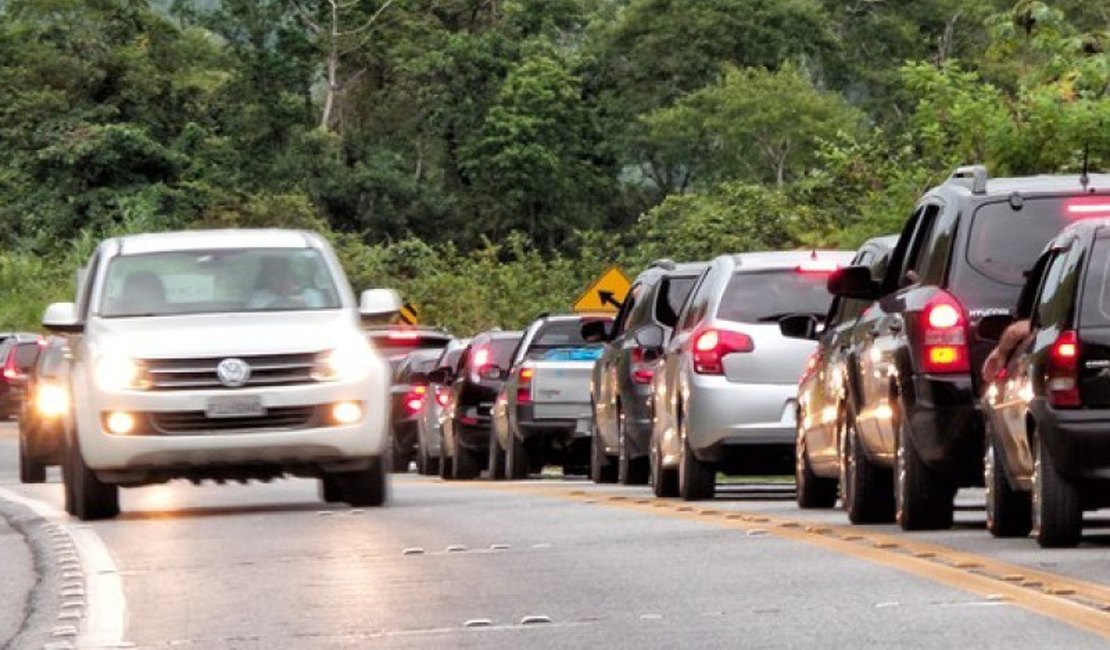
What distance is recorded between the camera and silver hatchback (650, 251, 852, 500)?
72.8 ft

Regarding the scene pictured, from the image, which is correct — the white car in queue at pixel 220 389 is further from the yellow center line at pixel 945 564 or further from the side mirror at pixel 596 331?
the side mirror at pixel 596 331

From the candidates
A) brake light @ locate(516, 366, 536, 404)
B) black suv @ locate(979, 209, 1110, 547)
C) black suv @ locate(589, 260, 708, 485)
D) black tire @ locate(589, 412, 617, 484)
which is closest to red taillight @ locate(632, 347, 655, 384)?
black suv @ locate(589, 260, 708, 485)

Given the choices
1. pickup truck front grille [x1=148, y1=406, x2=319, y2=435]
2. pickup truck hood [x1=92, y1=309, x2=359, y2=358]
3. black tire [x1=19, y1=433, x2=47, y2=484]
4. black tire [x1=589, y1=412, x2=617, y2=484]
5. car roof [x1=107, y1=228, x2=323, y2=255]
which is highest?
car roof [x1=107, y1=228, x2=323, y2=255]

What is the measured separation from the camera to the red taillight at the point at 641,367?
25.8 meters

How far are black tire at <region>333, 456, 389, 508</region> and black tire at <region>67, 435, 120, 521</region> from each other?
146 centimetres

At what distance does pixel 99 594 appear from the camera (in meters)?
14.2

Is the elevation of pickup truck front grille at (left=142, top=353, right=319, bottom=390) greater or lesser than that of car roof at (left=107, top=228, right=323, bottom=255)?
lesser

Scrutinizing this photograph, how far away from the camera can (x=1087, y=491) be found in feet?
48.3

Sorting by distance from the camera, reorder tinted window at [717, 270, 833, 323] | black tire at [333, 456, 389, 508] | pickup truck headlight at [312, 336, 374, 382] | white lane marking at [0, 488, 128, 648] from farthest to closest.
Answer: tinted window at [717, 270, 833, 323]
black tire at [333, 456, 389, 508]
pickup truck headlight at [312, 336, 374, 382]
white lane marking at [0, 488, 128, 648]

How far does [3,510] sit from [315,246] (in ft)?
12.5

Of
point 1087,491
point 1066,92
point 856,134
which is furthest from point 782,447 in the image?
point 856,134

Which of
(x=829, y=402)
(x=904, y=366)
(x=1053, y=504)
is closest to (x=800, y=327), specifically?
(x=829, y=402)

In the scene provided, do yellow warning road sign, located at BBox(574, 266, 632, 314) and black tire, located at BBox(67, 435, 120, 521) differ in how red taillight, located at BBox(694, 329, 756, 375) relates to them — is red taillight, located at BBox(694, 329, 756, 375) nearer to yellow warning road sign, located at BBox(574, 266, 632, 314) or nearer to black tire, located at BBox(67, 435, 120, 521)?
black tire, located at BBox(67, 435, 120, 521)

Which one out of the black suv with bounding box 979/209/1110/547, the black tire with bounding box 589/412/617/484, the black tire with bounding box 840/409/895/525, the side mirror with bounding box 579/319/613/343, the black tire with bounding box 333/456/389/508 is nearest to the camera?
the black suv with bounding box 979/209/1110/547
